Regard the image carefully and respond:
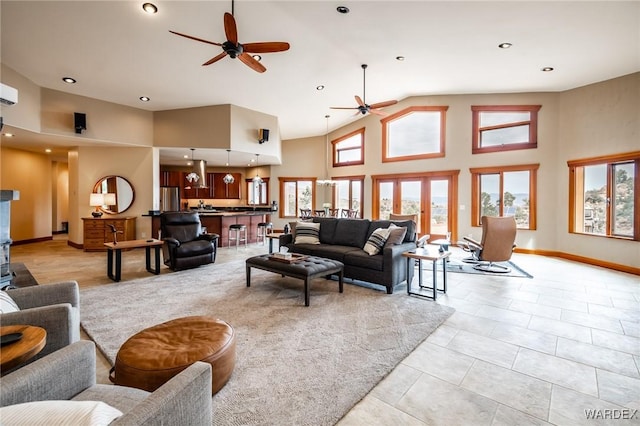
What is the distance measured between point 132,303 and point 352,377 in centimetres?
308

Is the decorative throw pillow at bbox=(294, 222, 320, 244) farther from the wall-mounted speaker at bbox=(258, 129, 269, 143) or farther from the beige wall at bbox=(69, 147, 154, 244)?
the beige wall at bbox=(69, 147, 154, 244)

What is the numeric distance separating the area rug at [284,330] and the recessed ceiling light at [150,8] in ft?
13.0

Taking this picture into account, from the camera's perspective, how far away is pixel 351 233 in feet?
17.4

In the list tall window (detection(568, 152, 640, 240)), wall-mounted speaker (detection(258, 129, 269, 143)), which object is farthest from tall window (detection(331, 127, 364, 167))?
tall window (detection(568, 152, 640, 240))

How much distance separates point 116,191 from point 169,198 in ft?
9.48

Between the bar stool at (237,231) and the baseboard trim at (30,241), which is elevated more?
the bar stool at (237,231)

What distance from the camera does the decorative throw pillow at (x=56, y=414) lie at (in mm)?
855

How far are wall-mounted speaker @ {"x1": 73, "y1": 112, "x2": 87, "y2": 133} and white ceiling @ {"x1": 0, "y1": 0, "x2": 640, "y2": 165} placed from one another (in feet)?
1.59

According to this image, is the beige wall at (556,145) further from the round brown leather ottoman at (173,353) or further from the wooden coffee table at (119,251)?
the round brown leather ottoman at (173,353)

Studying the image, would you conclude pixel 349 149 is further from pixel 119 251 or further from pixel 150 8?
pixel 119 251

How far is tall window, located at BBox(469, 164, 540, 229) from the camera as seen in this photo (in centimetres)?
739

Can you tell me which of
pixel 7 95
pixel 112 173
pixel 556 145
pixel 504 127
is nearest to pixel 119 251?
pixel 7 95

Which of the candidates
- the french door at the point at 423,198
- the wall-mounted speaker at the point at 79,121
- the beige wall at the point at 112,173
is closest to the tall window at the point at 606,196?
the french door at the point at 423,198

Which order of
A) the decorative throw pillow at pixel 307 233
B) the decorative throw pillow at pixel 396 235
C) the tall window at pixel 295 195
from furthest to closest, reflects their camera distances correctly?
the tall window at pixel 295 195, the decorative throw pillow at pixel 307 233, the decorative throw pillow at pixel 396 235
